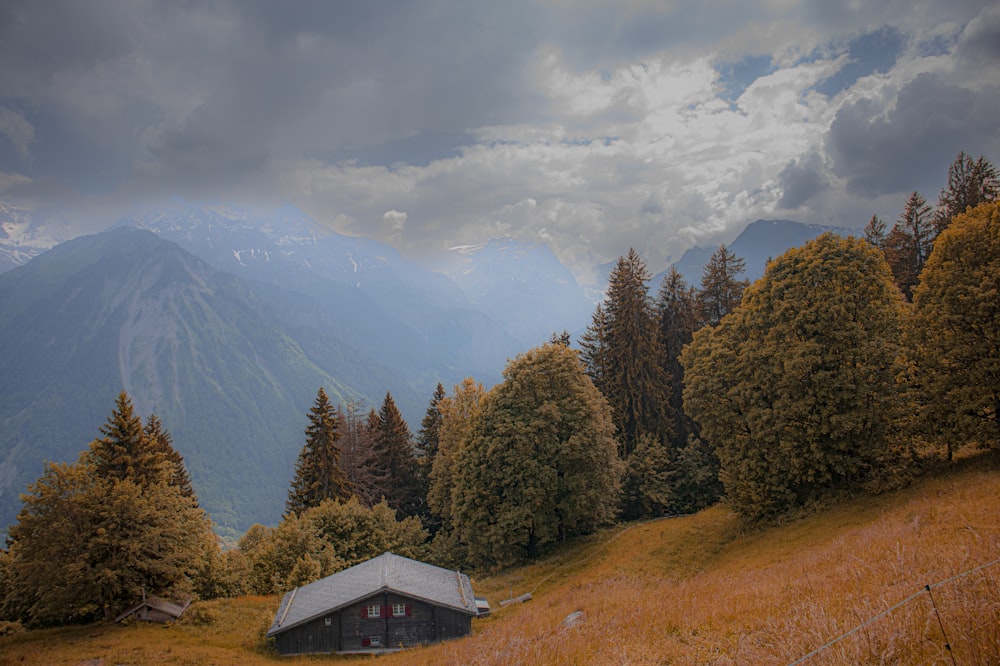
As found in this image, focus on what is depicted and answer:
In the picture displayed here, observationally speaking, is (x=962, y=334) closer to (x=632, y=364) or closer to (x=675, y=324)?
(x=632, y=364)

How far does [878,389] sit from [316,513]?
130ft

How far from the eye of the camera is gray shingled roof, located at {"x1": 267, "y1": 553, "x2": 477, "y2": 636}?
2609 cm

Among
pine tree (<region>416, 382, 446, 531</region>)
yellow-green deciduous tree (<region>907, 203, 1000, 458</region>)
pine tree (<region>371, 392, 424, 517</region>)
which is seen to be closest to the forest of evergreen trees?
yellow-green deciduous tree (<region>907, 203, 1000, 458</region>)

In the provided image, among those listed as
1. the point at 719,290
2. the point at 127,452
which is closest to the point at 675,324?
the point at 719,290

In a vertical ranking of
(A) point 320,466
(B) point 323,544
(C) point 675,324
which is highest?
(C) point 675,324

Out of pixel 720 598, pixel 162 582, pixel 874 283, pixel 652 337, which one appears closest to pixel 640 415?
pixel 652 337

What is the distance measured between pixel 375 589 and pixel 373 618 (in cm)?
198

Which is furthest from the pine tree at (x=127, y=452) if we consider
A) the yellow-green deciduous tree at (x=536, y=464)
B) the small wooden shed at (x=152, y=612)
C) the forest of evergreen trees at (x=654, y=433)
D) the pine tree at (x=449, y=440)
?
the yellow-green deciduous tree at (x=536, y=464)

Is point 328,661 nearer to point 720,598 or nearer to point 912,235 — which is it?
point 720,598

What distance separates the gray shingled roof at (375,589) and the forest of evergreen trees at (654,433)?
5348 mm

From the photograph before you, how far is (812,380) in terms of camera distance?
2309 centimetres

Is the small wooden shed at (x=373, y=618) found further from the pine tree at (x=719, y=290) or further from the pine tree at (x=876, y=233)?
the pine tree at (x=876, y=233)

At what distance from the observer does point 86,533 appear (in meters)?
26.7

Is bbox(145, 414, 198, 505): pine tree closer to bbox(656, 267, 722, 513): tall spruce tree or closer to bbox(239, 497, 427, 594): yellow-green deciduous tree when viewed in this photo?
bbox(239, 497, 427, 594): yellow-green deciduous tree
